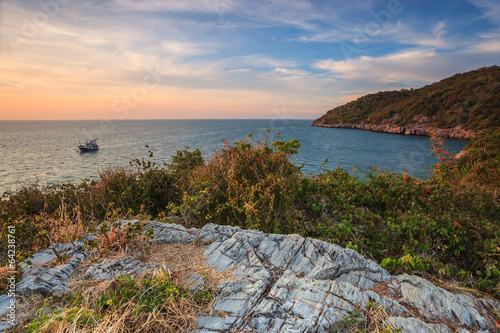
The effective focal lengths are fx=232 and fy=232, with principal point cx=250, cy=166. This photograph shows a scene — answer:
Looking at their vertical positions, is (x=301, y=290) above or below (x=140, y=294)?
below

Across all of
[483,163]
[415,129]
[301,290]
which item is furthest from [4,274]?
[415,129]

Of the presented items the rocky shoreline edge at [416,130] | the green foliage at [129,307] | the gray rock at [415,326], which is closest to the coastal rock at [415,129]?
the rocky shoreline edge at [416,130]

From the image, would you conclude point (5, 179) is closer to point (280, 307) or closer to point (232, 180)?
point (232, 180)

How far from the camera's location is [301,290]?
9.64 ft

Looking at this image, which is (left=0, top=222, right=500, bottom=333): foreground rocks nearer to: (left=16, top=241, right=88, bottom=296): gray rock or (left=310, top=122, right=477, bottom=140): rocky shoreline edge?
(left=16, top=241, right=88, bottom=296): gray rock

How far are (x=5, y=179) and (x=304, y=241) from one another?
36224 mm

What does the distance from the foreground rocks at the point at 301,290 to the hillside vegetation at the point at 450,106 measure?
157ft

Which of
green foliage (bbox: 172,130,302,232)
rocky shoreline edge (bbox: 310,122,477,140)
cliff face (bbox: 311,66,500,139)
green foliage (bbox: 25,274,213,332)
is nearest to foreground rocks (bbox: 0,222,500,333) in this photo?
green foliage (bbox: 25,274,213,332)

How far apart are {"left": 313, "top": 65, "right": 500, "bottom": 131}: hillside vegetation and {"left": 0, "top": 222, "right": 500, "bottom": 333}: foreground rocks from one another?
157 ft

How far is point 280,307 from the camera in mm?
2701

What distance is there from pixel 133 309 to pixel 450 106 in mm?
77866

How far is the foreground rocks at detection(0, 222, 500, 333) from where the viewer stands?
2533 millimetres

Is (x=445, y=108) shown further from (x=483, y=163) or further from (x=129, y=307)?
(x=129, y=307)

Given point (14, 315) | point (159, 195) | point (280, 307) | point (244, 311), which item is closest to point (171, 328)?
point (244, 311)
